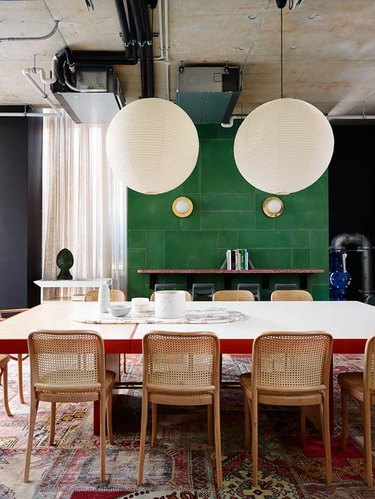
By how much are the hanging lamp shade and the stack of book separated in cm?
422

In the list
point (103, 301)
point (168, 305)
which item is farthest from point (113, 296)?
point (168, 305)

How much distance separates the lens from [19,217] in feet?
22.5

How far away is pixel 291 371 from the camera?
228 centimetres

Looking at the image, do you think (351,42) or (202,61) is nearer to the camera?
(351,42)

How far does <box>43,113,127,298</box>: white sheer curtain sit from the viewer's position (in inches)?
289

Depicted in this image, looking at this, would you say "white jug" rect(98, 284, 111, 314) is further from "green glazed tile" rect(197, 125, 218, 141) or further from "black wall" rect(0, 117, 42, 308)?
"green glazed tile" rect(197, 125, 218, 141)

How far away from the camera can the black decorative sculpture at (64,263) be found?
680 centimetres

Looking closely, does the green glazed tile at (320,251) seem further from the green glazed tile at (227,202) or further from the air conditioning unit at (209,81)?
the air conditioning unit at (209,81)

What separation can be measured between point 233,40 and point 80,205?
3814mm

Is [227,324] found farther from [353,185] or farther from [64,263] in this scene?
[353,185]

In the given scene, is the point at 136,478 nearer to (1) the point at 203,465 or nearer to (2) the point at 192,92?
(1) the point at 203,465

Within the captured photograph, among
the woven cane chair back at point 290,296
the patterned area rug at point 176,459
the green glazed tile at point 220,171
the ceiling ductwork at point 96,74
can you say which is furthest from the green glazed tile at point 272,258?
the patterned area rug at point 176,459

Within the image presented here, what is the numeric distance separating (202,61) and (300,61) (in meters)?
1.19

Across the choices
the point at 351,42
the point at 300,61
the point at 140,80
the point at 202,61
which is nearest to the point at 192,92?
the point at 202,61
